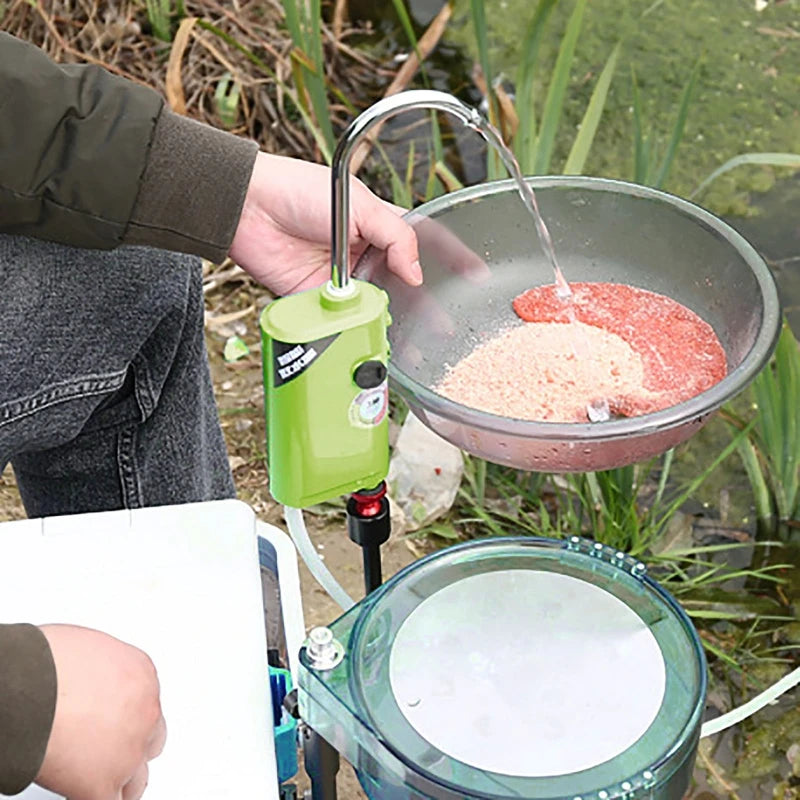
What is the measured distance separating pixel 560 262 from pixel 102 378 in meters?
0.54

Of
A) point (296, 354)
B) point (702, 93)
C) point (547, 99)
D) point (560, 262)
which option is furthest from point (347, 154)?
point (702, 93)

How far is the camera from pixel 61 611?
124 cm

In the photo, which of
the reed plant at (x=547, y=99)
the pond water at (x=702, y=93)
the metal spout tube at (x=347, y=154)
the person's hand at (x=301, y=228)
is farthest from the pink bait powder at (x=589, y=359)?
the pond water at (x=702, y=93)

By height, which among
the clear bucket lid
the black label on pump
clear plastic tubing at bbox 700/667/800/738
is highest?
the black label on pump

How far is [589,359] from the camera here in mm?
1419

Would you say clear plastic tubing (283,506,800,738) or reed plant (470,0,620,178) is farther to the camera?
reed plant (470,0,620,178)

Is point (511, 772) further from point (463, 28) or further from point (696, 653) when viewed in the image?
point (463, 28)

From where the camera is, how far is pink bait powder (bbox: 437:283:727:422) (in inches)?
53.6

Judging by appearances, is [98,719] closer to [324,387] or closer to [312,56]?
[324,387]

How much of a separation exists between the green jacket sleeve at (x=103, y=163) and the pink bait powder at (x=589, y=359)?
0.33m

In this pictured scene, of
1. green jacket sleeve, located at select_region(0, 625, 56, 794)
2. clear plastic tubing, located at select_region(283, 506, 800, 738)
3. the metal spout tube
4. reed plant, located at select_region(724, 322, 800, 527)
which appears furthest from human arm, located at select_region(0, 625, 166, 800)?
reed plant, located at select_region(724, 322, 800, 527)

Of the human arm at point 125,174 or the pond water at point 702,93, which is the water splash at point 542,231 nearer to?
the human arm at point 125,174

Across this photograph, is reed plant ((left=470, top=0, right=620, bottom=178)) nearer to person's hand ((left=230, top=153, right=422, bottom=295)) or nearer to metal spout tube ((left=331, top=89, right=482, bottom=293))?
person's hand ((left=230, top=153, right=422, bottom=295))

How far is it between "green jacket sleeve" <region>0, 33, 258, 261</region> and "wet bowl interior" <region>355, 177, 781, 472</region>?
19 cm
